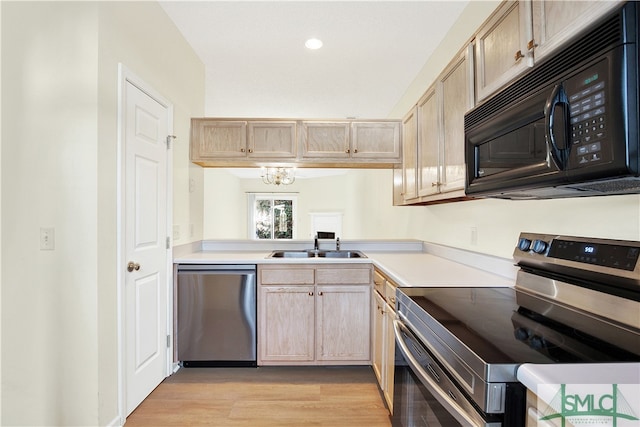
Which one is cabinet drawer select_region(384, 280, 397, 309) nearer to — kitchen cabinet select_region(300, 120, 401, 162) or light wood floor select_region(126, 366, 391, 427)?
light wood floor select_region(126, 366, 391, 427)

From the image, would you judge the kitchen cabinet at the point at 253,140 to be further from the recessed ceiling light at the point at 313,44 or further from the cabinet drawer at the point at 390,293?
the cabinet drawer at the point at 390,293

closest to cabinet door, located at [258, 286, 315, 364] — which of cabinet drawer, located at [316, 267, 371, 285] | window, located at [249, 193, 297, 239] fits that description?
cabinet drawer, located at [316, 267, 371, 285]

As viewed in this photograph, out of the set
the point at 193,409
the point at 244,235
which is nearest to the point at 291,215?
the point at 244,235

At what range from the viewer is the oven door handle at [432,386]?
80 centimetres

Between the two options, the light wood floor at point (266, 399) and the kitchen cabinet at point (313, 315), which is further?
the kitchen cabinet at point (313, 315)

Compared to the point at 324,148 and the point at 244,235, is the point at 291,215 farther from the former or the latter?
the point at 324,148

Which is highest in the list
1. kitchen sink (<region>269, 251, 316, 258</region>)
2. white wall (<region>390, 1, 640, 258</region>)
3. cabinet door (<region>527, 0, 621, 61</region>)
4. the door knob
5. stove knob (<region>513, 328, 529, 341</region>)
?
cabinet door (<region>527, 0, 621, 61</region>)

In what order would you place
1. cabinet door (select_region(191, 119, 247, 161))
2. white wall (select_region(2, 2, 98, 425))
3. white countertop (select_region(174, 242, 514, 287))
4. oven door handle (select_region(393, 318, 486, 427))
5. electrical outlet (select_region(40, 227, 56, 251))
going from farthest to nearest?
cabinet door (select_region(191, 119, 247, 161)), white countertop (select_region(174, 242, 514, 287)), electrical outlet (select_region(40, 227, 56, 251)), white wall (select_region(2, 2, 98, 425)), oven door handle (select_region(393, 318, 486, 427))

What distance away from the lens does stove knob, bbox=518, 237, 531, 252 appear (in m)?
1.35

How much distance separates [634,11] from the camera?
671mm

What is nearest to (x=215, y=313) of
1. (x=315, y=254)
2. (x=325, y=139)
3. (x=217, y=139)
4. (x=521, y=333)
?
(x=315, y=254)

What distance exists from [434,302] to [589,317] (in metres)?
0.48

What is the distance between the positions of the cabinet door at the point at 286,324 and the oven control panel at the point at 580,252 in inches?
62.9

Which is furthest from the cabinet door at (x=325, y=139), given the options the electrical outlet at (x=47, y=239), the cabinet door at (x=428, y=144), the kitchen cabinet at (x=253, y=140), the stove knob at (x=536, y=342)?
the stove knob at (x=536, y=342)
